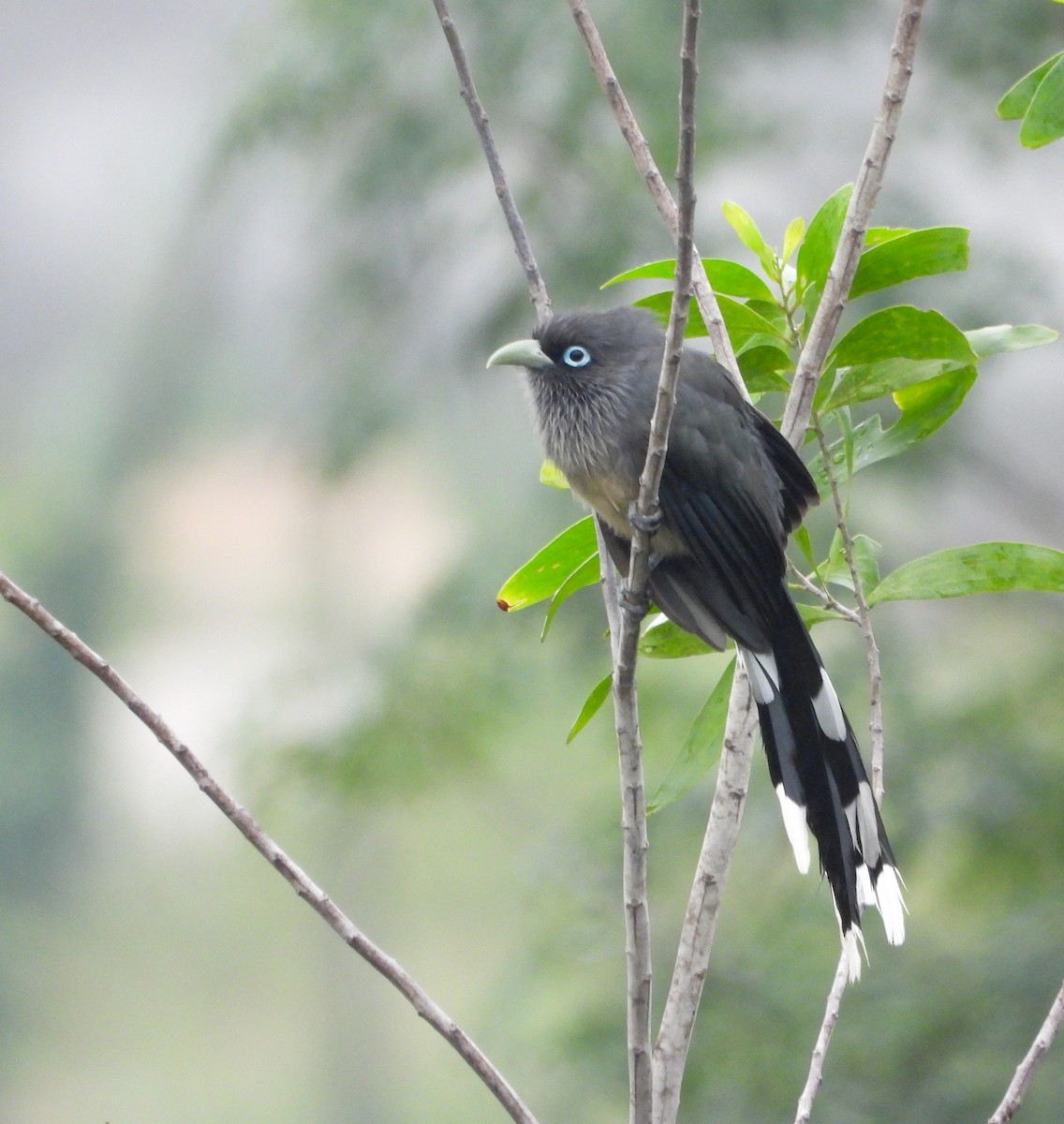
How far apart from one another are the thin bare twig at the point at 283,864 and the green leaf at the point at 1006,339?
2.61ft

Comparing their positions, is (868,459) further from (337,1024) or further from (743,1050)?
(337,1024)

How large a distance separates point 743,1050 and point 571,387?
71.2 inches

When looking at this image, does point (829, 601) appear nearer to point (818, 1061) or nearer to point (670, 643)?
point (670, 643)

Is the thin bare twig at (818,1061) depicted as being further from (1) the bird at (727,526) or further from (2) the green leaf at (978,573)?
(2) the green leaf at (978,573)

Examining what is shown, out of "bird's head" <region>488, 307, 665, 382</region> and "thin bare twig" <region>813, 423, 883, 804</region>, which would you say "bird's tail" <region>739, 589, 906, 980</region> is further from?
"bird's head" <region>488, 307, 665, 382</region>

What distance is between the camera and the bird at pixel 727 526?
1.34 meters

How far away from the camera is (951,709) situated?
10.4 ft

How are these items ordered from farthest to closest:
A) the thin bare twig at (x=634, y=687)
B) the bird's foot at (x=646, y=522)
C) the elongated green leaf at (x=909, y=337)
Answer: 1. the elongated green leaf at (x=909, y=337)
2. the bird's foot at (x=646, y=522)
3. the thin bare twig at (x=634, y=687)

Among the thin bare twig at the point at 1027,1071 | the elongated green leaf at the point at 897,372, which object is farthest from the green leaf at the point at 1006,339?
the thin bare twig at the point at 1027,1071

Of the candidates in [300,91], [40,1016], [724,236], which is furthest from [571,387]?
[40,1016]

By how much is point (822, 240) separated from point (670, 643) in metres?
0.46

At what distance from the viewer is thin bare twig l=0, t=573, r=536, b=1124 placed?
941mm

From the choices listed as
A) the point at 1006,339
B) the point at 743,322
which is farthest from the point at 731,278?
the point at 1006,339

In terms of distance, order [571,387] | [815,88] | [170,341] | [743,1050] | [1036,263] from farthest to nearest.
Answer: [170,341] → [815,88] → [1036,263] → [743,1050] → [571,387]
